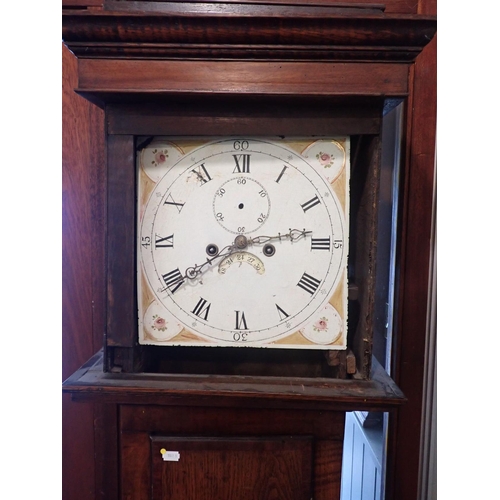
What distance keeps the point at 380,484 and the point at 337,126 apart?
1010 mm

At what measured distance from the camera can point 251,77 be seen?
2.37 feet

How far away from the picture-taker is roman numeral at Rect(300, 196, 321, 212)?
80cm

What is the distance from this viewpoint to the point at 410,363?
3.75 feet

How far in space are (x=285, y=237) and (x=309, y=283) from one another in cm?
10

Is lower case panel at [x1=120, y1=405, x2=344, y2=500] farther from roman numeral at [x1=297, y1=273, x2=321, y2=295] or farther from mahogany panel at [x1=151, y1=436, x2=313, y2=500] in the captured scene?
roman numeral at [x1=297, y1=273, x2=321, y2=295]

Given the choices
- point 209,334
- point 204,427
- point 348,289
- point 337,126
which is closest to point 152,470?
point 204,427

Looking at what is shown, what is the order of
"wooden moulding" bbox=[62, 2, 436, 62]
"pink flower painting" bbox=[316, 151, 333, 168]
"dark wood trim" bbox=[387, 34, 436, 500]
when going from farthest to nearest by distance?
1. "dark wood trim" bbox=[387, 34, 436, 500]
2. "pink flower painting" bbox=[316, 151, 333, 168]
3. "wooden moulding" bbox=[62, 2, 436, 62]

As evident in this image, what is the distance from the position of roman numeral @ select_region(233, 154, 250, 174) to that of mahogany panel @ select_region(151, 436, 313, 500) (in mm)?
527

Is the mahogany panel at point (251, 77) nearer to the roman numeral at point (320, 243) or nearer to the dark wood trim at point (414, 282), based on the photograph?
the roman numeral at point (320, 243)

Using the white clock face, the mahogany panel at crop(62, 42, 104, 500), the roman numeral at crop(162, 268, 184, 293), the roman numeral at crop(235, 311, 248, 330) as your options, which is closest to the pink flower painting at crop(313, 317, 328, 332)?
the white clock face

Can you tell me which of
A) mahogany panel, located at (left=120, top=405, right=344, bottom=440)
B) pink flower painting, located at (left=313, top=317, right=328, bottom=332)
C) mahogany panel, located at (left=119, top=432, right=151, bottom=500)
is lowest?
mahogany panel, located at (left=119, top=432, right=151, bottom=500)

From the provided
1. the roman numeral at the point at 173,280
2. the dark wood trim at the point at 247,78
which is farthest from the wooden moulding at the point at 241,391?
the dark wood trim at the point at 247,78

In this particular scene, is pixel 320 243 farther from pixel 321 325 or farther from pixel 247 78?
pixel 247 78

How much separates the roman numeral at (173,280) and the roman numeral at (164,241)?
0.17ft
